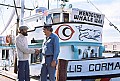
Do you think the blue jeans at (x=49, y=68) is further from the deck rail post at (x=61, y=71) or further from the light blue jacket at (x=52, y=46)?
the deck rail post at (x=61, y=71)

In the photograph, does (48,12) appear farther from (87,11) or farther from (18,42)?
(18,42)

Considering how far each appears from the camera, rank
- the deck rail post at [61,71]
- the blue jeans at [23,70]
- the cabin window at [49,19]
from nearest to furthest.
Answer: the blue jeans at [23,70] → the deck rail post at [61,71] → the cabin window at [49,19]

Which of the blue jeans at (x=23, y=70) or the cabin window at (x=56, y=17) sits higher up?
the cabin window at (x=56, y=17)

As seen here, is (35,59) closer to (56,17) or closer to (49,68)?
(56,17)

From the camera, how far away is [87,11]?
9.15m

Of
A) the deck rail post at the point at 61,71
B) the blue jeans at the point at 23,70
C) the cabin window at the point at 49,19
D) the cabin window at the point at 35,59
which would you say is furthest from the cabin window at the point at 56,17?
the blue jeans at the point at 23,70

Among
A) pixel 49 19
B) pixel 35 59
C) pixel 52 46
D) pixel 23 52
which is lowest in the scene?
pixel 35 59

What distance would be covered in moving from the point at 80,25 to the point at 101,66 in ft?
5.61

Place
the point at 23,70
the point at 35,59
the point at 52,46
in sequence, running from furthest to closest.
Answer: the point at 35,59
the point at 23,70
the point at 52,46

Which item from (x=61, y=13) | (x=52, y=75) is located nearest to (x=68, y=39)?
(x=61, y=13)

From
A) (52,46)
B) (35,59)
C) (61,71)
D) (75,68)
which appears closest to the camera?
(52,46)

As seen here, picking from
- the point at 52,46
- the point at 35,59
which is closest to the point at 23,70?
the point at 52,46

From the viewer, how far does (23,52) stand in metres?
5.22

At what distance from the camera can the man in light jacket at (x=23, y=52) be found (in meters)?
5.16
